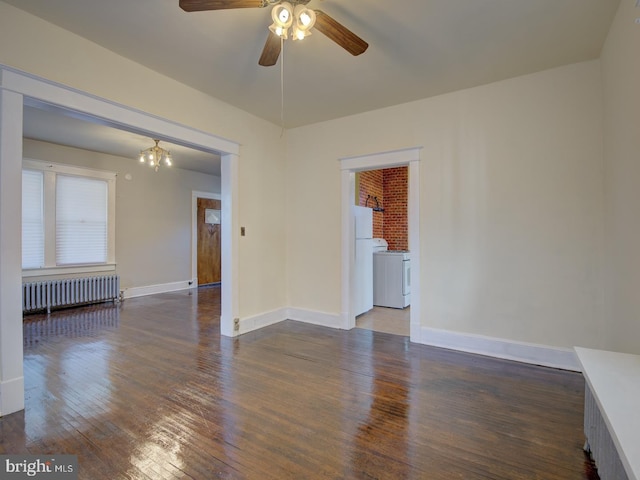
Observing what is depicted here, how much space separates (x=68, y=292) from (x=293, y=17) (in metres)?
5.75

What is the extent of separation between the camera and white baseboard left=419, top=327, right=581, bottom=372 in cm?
286

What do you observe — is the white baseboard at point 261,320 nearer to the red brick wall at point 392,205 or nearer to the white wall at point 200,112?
the white wall at point 200,112

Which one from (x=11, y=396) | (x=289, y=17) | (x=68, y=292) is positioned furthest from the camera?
(x=68, y=292)

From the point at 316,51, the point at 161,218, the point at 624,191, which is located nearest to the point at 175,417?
the point at 316,51

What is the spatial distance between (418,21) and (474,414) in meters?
2.80

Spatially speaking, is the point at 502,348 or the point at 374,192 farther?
the point at 374,192

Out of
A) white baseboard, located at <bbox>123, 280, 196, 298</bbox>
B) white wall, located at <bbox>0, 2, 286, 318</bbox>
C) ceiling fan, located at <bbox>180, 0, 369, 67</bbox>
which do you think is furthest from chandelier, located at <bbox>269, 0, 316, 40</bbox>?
white baseboard, located at <bbox>123, 280, 196, 298</bbox>

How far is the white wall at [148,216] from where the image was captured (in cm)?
595

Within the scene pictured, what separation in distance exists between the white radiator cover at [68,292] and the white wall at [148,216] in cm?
39

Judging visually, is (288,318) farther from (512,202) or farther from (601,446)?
(601,446)

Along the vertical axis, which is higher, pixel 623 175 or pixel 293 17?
pixel 293 17

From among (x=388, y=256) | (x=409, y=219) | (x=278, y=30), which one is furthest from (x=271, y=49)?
(x=388, y=256)

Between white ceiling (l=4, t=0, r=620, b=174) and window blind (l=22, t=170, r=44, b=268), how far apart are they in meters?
3.88

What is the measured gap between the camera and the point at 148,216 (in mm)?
6617
